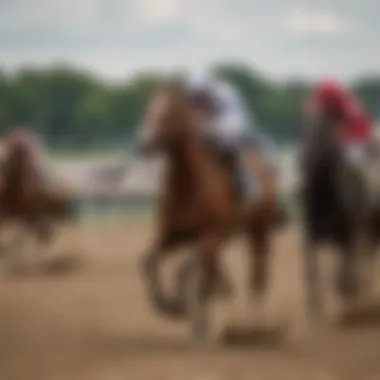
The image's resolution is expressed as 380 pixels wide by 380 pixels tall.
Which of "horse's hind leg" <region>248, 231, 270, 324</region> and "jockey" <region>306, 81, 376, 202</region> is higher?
"jockey" <region>306, 81, 376, 202</region>

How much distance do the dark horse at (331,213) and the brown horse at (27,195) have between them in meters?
0.38

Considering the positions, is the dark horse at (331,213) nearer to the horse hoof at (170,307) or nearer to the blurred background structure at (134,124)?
the blurred background structure at (134,124)

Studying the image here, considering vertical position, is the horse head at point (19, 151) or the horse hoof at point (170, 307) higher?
the horse head at point (19, 151)

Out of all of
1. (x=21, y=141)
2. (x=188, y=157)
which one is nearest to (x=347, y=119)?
(x=188, y=157)

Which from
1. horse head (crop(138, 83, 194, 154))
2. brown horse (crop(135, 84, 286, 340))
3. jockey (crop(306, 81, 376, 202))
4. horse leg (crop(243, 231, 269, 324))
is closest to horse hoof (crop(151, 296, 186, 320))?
brown horse (crop(135, 84, 286, 340))

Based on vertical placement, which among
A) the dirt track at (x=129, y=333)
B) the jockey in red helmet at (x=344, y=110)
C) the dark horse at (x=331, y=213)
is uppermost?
the jockey in red helmet at (x=344, y=110)

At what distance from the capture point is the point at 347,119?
156 centimetres

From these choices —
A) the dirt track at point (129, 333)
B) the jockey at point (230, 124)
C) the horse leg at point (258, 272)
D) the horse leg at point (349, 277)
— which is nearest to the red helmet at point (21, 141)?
the dirt track at point (129, 333)

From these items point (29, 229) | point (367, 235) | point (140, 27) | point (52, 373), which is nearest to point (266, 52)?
point (140, 27)

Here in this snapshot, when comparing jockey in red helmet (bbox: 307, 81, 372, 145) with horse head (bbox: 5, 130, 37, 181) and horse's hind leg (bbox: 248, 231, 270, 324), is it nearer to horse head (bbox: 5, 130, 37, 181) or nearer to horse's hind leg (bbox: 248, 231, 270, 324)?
horse's hind leg (bbox: 248, 231, 270, 324)

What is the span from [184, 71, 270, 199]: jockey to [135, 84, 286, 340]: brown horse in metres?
0.01

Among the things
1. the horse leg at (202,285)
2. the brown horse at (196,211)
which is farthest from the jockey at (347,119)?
the horse leg at (202,285)

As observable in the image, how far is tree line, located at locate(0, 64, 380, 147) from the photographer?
5.07ft

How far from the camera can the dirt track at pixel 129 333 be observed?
1545 millimetres
